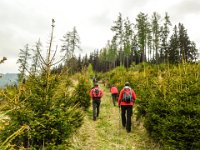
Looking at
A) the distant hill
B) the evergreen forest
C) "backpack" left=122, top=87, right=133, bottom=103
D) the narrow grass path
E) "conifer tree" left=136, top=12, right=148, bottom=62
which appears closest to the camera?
the distant hill

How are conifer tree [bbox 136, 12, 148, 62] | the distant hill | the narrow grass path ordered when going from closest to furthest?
the distant hill, the narrow grass path, conifer tree [bbox 136, 12, 148, 62]

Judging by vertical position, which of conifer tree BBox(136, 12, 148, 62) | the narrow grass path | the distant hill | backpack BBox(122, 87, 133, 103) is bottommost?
the narrow grass path

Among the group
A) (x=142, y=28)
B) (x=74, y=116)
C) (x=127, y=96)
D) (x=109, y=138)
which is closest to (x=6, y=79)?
(x=74, y=116)

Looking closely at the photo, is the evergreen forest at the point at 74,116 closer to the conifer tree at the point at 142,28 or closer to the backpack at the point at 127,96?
the backpack at the point at 127,96

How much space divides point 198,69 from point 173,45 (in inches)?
1929

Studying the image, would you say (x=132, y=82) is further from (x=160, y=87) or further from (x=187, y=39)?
(x=187, y=39)

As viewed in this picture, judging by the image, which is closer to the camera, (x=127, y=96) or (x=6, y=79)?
(x=6, y=79)

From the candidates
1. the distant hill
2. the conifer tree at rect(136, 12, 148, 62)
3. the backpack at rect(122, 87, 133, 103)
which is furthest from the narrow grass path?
the conifer tree at rect(136, 12, 148, 62)

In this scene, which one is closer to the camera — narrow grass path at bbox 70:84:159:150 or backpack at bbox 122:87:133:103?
narrow grass path at bbox 70:84:159:150

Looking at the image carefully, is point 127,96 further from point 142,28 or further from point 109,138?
point 142,28

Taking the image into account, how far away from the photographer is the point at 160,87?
885 cm

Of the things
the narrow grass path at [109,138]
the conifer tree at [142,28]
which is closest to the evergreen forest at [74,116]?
the narrow grass path at [109,138]

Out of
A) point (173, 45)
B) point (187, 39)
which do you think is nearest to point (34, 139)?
point (173, 45)

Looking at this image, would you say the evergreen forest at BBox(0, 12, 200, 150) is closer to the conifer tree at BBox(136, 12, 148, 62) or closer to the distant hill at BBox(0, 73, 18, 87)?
the distant hill at BBox(0, 73, 18, 87)
